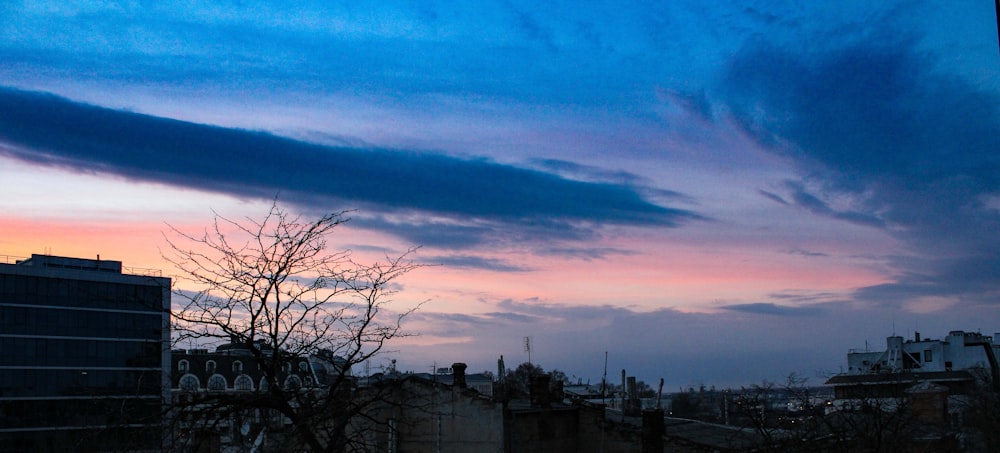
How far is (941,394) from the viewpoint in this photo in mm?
49562

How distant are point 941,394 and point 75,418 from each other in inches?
3241

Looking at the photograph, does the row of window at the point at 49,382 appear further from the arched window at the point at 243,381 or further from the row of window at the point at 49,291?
the arched window at the point at 243,381

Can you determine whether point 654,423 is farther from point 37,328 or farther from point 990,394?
point 37,328

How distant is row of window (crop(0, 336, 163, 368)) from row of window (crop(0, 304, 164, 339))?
101 cm

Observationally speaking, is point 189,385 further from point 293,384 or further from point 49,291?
point 49,291

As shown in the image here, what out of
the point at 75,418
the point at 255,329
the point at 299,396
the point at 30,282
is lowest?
the point at 75,418

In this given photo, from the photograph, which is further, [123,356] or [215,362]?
[215,362]

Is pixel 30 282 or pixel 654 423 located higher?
pixel 30 282

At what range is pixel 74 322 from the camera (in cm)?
10612

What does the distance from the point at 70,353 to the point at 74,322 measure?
3.71 m

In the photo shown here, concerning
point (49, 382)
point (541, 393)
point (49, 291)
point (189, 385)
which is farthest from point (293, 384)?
point (49, 291)

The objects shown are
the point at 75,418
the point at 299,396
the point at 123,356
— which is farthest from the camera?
the point at 123,356

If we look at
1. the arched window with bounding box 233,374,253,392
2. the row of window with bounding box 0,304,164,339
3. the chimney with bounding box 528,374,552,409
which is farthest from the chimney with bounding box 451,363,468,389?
the arched window with bounding box 233,374,253,392

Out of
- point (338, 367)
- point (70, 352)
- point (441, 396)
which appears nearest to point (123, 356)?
point (70, 352)
